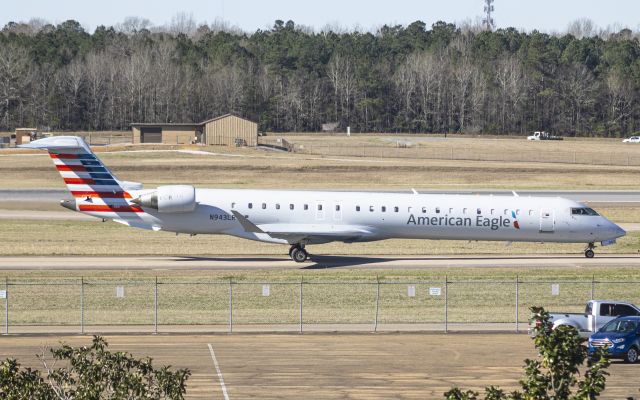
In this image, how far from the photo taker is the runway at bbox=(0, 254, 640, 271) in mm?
43812

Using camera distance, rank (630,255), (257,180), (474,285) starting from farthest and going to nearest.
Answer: (257,180)
(630,255)
(474,285)

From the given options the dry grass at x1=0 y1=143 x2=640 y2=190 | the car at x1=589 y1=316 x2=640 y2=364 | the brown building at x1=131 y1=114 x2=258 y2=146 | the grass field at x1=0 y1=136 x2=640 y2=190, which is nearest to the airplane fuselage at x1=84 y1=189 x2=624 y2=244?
the car at x1=589 y1=316 x2=640 y2=364

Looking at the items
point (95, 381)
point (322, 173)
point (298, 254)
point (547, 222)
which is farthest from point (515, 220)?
point (322, 173)

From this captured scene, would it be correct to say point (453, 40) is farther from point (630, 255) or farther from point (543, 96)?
point (630, 255)

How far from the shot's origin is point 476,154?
113 meters

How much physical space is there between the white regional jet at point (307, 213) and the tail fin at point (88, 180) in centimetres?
4

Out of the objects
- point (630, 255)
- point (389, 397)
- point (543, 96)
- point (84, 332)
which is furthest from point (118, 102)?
point (389, 397)

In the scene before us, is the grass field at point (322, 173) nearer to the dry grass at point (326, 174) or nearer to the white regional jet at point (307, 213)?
the dry grass at point (326, 174)

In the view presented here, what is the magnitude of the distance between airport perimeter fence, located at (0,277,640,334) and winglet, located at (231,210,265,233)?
17.5 feet

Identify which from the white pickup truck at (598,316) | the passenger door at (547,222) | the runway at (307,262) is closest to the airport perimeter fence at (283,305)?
the white pickup truck at (598,316)

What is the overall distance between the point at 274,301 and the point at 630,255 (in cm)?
1984

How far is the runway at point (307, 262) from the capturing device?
4381 centimetres

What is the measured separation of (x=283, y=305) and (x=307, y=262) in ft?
29.6

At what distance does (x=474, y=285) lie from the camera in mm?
40469
